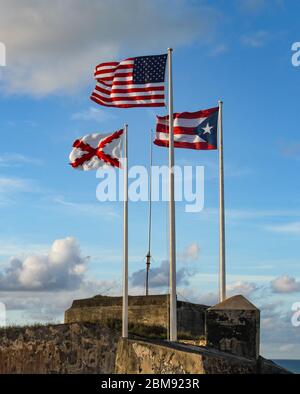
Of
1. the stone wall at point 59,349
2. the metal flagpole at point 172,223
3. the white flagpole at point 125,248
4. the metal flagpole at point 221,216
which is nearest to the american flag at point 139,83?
the metal flagpole at point 172,223

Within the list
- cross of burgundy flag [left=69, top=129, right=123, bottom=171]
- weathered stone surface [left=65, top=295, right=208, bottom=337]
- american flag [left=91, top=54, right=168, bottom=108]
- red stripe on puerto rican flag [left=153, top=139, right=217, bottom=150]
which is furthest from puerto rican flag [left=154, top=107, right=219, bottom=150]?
weathered stone surface [left=65, top=295, right=208, bottom=337]

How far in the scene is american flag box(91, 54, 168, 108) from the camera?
22609 millimetres

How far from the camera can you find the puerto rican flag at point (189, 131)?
23547 mm

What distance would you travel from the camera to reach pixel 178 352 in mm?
12414

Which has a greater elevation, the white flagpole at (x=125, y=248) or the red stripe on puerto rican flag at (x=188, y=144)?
the red stripe on puerto rican flag at (x=188, y=144)

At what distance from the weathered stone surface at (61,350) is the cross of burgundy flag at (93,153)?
5783 millimetres

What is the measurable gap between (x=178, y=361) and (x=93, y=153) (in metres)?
13.1

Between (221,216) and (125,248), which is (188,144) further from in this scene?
(125,248)

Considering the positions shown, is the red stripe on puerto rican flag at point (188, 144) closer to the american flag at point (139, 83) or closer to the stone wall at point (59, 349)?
the american flag at point (139, 83)

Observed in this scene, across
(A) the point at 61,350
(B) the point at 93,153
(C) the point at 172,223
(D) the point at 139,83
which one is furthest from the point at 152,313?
(D) the point at 139,83

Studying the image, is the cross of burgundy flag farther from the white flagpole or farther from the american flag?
the american flag

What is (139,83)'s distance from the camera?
2259 cm
